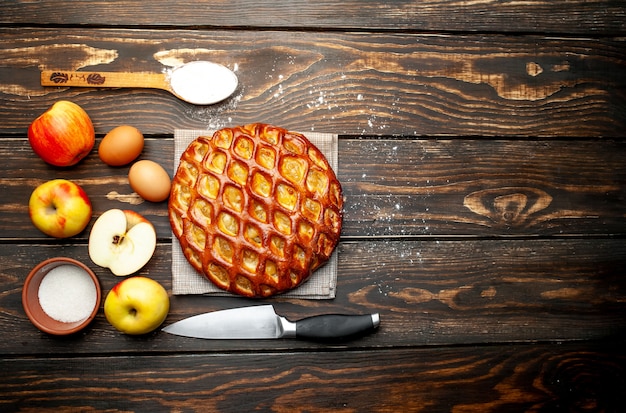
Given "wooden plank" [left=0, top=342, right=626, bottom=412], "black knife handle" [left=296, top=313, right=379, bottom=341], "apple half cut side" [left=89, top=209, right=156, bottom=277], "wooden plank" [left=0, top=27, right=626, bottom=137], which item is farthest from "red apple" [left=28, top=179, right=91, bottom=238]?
"black knife handle" [left=296, top=313, right=379, bottom=341]

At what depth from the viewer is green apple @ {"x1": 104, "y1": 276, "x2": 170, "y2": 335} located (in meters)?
1.13

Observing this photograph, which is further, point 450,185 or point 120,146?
point 450,185

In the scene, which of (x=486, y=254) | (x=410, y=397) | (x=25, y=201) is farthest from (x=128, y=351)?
(x=486, y=254)

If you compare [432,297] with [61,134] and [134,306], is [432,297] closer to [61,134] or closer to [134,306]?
[134,306]

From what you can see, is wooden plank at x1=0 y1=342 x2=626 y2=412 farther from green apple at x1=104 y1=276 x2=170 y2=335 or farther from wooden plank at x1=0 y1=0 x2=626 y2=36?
wooden plank at x1=0 y1=0 x2=626 y2=36

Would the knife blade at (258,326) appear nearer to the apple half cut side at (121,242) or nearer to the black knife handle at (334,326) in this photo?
Answer: the black knife handle at (334,326)

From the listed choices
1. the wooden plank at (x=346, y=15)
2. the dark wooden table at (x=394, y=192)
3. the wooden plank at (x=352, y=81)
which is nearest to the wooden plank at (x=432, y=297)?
the dark wooden table at (x=394, y=192)

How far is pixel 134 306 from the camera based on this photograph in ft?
3.73

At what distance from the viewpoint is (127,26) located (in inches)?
48.7

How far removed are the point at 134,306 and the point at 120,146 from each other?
323mm

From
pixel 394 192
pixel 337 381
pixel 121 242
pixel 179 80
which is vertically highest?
pixel 179 80

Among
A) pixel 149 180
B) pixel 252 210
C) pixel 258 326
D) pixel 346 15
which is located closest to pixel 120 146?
pixel 149 180

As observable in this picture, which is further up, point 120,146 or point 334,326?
point 120,146

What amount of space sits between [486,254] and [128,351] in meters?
0.81
